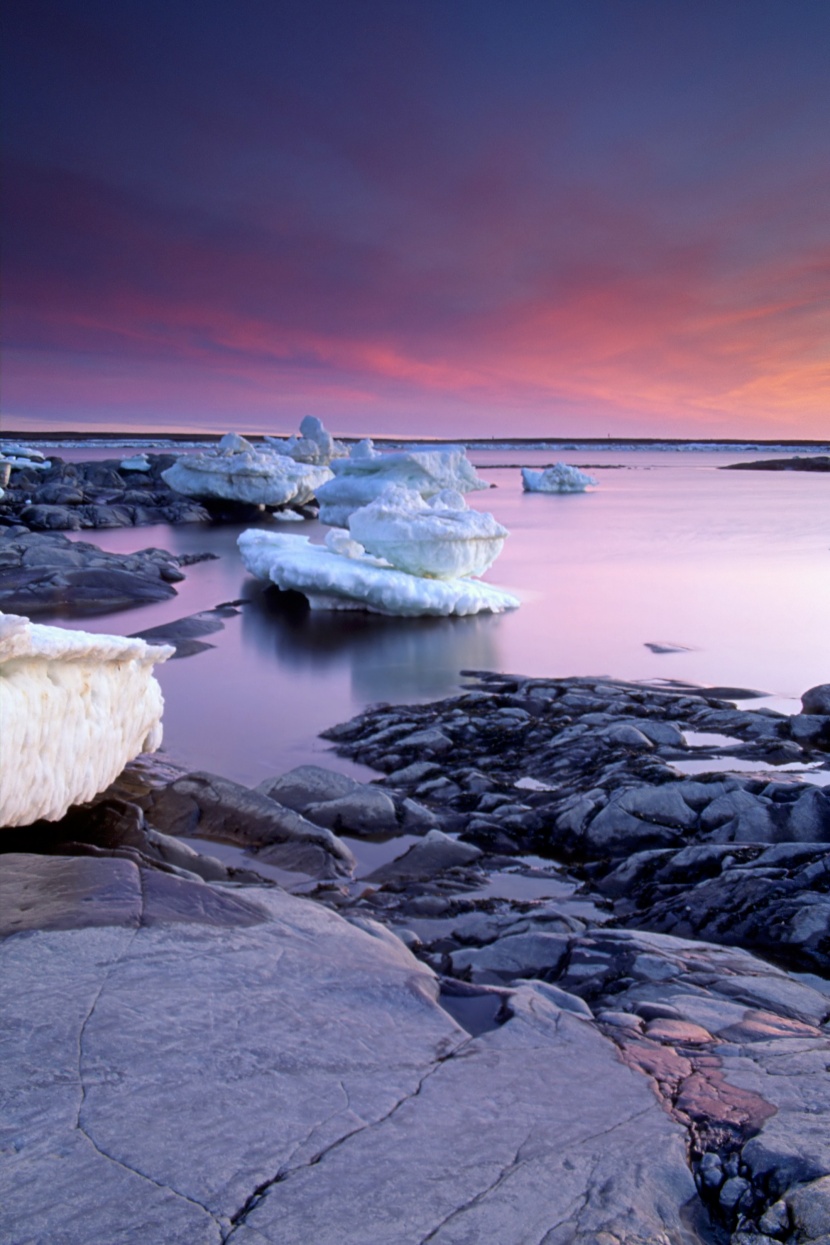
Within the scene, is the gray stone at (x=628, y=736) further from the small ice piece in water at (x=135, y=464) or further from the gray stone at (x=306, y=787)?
the small ice piece in water at (x=135, y=464)

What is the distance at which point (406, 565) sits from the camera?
38.6 feet

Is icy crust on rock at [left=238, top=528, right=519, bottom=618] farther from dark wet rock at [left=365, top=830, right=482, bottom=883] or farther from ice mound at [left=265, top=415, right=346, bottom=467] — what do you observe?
ice mound at [left=265, top=415, right=346, bottom=467]

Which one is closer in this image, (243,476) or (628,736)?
(628,736)

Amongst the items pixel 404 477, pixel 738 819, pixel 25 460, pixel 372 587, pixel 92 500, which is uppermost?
pixel 25 460

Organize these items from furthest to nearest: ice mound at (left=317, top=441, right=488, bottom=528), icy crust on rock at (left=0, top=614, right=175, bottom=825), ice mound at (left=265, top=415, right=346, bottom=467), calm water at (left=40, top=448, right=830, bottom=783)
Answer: ice mound at (left=265, top=415, right=346, bottom=467), ice mound at (left=317, top=441, right=488, bottom=528), calm water at (left=40, top=448, right=830, bottom=783), icy crust on rock at (left=0, top=614, right=175, bottom=825)

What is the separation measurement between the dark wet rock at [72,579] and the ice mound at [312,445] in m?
17.6

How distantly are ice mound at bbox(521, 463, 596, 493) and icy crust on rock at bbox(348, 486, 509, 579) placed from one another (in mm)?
29535

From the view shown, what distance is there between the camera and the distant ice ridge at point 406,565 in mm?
11336

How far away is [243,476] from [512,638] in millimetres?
17856

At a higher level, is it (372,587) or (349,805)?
(372,587)

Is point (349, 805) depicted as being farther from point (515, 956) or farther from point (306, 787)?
point (515, 956)

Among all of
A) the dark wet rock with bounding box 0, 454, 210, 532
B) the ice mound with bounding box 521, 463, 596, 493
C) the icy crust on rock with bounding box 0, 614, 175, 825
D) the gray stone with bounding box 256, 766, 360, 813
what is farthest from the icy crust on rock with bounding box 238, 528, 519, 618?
the ice mound with bounding box 521, 463, 596, 493

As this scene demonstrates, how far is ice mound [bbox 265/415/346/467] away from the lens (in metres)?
32.6

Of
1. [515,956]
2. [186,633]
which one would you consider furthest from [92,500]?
[515,956]
